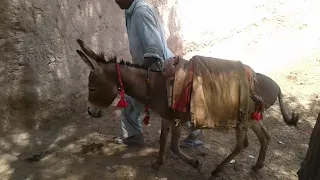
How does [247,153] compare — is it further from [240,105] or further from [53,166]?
[53,166]

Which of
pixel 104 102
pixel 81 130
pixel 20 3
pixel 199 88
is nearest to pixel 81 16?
pixel 20 3

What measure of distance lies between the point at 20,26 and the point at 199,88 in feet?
7.79

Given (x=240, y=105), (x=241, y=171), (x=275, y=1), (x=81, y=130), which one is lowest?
(x=241, y=171)

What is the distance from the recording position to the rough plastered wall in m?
4.51

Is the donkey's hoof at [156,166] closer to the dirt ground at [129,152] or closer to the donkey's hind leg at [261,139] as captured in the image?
the dirt ground at [129,152]

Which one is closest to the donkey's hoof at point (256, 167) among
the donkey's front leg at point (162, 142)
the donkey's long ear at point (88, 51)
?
the donkey's front leg at point (162, 142)

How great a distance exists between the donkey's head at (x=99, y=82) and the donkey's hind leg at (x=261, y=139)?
156 centimetres

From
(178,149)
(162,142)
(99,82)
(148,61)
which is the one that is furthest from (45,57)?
(178,149)

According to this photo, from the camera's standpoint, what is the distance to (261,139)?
13.8ft

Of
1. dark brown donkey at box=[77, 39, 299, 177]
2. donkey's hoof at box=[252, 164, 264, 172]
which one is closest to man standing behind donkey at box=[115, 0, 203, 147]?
dark brown donkey at box=[77, 39, 299, 177]

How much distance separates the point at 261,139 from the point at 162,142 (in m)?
1.11

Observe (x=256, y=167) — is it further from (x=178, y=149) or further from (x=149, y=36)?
(x=149, y=36)

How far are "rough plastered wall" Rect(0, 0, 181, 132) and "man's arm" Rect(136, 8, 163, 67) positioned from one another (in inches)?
59.0

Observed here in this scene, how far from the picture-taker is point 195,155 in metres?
4.59
